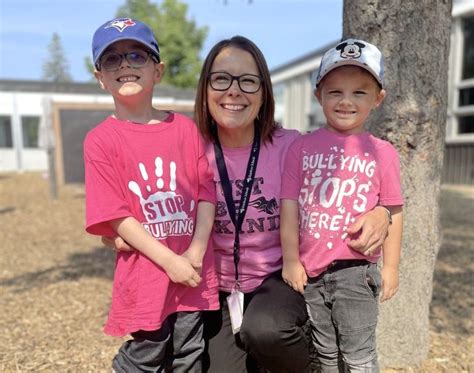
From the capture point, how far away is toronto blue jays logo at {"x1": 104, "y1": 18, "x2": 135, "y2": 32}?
6.48ft

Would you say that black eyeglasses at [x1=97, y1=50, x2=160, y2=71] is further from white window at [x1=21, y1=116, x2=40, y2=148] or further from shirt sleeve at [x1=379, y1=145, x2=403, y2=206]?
white window at [x1=21, y1=116, x2=40, y2=148]

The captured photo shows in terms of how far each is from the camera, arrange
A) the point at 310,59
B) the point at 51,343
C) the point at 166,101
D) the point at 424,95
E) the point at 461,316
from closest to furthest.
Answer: the point at 424,95 → the point at 51,343 → the point at 461,316 → the point at 166,101 → the point at 310,59

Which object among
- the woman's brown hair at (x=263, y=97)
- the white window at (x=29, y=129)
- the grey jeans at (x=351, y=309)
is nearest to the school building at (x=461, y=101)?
the white window at (x=29, y=129)

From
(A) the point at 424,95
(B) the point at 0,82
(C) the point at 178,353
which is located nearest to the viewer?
(C) the point at 178,353

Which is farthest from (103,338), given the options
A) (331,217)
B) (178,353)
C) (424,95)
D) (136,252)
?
(424,95)

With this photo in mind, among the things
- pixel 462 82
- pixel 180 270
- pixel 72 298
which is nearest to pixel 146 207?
pixel 180 270

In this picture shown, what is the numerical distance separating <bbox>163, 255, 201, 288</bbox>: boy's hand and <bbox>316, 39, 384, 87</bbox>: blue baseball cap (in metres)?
0.98

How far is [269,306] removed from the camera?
6.93 feet

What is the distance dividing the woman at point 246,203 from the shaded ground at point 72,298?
3.44 ft

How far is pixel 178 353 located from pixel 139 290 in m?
0.39

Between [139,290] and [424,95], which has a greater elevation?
[424,95]

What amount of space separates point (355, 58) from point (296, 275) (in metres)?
0.95

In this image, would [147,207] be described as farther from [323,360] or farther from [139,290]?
[323,360]

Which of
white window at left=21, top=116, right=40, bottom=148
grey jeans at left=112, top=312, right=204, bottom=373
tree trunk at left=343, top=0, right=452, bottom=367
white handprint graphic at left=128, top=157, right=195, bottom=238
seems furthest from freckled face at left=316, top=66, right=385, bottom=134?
white window at left=21, top=116, right=40, bottom=148
